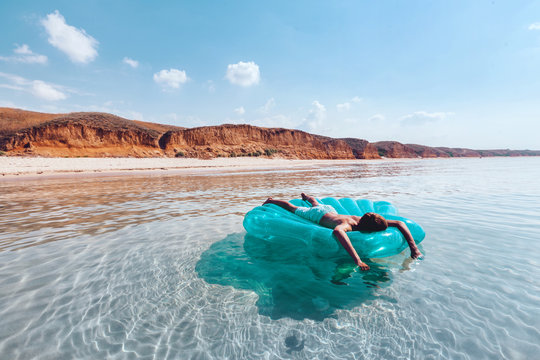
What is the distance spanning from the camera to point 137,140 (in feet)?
130

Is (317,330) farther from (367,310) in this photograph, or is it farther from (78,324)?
(78,324)

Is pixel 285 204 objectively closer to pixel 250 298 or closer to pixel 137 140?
pixel 250 298

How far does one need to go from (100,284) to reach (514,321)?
428 cm

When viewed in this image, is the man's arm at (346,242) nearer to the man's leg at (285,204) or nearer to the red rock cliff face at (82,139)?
the man's leg at (285,204)

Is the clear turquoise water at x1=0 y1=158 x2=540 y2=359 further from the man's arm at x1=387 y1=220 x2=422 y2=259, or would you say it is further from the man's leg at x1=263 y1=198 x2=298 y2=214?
the man's leg at x1=263 y1=198 x2=298 y2=214

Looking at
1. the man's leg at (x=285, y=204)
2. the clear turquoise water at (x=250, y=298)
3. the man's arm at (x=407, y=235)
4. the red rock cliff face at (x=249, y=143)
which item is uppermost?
the red rock cliff face at (x=249, y=143)

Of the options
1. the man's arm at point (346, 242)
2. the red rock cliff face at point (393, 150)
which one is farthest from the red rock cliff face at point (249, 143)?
the man's arm at point (346, 242)

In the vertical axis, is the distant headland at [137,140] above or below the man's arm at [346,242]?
above

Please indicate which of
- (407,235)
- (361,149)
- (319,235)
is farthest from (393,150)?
(319,235)

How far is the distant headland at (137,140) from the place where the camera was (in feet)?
112

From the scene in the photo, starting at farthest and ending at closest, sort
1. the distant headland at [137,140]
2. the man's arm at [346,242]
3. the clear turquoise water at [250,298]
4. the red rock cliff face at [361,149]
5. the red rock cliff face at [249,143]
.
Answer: the red rock cliff face at [361,149]
the red rock cliff face at [249,143]
the distant headland at [137,140]
the man's arm at [346,242]
the clear turquoise water at [250,298]

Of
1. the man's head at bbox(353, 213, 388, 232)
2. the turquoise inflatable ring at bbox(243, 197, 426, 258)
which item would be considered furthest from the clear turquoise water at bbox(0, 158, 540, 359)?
the man's head at bbox(353, 213, 388, 232)

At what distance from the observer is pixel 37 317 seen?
91.7 inches

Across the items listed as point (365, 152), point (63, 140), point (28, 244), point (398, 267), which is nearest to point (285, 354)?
point (398, 267)
